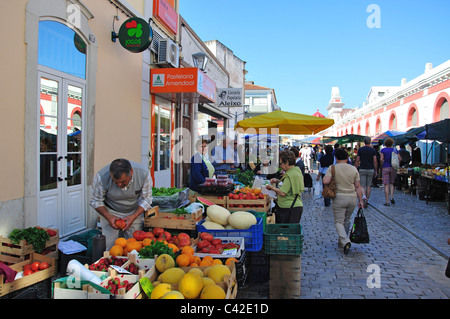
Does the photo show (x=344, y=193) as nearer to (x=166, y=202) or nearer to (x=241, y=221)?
(x=241, y=221)

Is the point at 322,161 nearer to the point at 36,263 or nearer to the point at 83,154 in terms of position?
the point at 83,154

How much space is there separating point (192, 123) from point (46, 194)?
9.07 m

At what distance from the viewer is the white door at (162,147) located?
10.1m

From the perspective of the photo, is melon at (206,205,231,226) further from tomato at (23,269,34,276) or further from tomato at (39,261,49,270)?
tomato at (23,269,34,276)

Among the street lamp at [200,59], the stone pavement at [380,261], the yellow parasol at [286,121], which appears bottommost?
the stone pavement at [380,261]

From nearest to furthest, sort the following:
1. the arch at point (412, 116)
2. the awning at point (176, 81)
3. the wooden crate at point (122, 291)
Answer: the wooden crate at point (122, 291) < the awning at point (176, 81) < the arch at point (412, 116)

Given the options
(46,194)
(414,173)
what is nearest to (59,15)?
(46,194)

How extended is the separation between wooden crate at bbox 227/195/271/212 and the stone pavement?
1.17 meters

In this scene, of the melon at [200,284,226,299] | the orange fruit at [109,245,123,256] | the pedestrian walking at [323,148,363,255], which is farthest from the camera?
the pedestrian walking at [323,148,363,255]

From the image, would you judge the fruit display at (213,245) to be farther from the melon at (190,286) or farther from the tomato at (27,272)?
the tomato at (27,272)

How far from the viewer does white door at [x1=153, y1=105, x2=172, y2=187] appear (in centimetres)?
1015

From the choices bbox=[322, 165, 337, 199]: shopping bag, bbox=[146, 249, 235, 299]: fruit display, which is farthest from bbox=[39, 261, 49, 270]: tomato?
bbox=[322, 165, 337, 199]: shopping bag

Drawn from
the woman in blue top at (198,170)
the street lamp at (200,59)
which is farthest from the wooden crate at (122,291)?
the street lamp at (200,59)

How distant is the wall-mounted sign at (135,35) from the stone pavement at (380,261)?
17.1 ft
